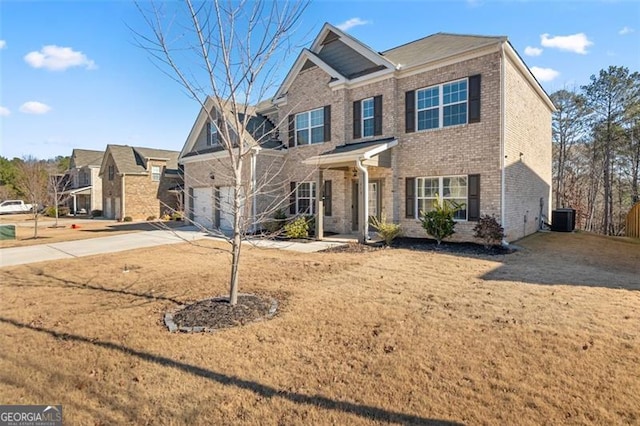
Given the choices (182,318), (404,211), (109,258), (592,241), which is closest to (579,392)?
(182,318)

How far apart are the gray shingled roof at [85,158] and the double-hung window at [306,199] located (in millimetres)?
32224

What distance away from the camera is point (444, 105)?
1290 centimetres

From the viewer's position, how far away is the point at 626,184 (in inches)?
1001

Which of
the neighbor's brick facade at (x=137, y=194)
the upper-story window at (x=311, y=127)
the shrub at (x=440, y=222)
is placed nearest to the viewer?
the shrub at (x=440, y=222)

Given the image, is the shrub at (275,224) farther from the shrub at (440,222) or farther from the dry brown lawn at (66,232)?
the shrub at (440,222)

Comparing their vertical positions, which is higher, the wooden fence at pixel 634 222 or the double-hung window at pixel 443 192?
the double-hung window at pixel 443 192

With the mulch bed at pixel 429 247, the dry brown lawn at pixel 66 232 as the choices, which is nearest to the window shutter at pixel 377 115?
the mulch bed at pixel 429 247

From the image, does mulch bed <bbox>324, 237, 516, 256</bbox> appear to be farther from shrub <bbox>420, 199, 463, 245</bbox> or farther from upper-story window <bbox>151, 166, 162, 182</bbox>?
upper-story window <bbox>151, 166, 162, 182</bbox>

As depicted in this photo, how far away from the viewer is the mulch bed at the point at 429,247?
35.9 ft

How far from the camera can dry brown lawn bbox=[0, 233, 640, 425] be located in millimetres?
3080

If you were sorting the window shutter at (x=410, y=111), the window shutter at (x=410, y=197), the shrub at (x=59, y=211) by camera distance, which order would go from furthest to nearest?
1. the shrub at (x=59, y=211)
2. the window shutter at (x=410, y=197)
3. the window shutter at (x=410, y=111)

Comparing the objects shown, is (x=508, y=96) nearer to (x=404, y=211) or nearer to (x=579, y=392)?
(x=404, y=211)

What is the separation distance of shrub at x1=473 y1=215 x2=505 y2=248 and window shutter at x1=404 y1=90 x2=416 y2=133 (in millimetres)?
4685

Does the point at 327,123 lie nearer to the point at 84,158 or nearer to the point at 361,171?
the point at 361,171
